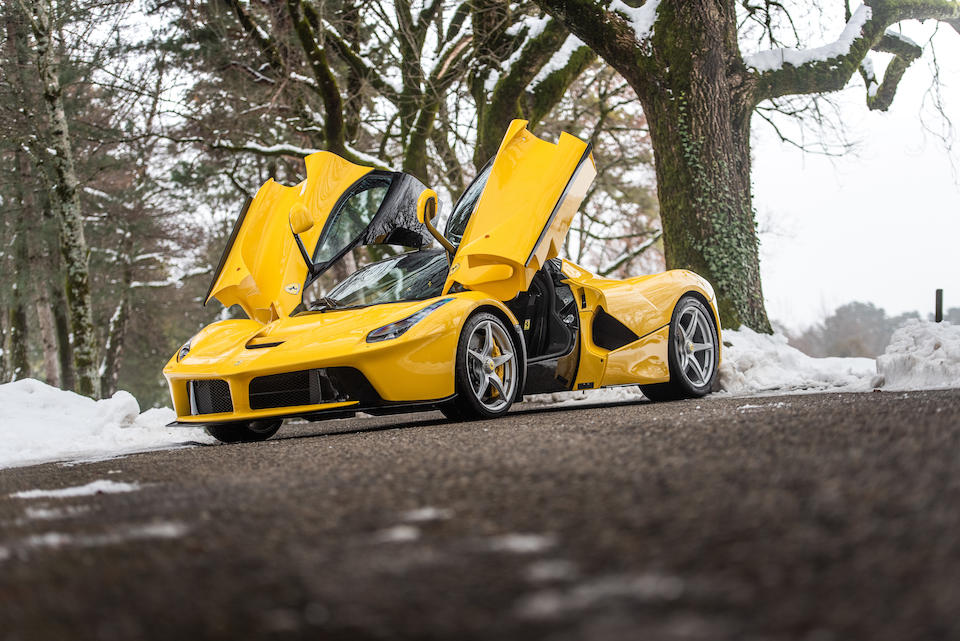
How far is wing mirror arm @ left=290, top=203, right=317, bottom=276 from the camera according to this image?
588cm

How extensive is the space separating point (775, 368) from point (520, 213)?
11.4 ft

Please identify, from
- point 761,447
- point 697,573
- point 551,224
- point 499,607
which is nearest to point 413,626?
point 499,607

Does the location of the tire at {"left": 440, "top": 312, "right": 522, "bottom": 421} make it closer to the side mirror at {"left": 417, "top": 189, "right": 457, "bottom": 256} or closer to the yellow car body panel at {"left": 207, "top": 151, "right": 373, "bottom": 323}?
the side mirror at {"left": 417, "top": 189, "right": 457, "bottom": 256}

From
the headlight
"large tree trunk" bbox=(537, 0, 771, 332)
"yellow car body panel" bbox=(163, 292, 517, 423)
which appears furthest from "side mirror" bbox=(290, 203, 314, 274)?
"large tree trunk" bbox=(537, 0, 771, 332)

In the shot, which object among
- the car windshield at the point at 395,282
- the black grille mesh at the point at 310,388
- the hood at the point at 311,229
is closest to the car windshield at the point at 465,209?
the car windshield at the point at 395,282

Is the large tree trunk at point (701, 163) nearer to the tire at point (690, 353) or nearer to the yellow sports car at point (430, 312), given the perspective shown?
the tire at point (690, 353)

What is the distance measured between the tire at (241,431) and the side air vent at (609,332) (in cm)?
230

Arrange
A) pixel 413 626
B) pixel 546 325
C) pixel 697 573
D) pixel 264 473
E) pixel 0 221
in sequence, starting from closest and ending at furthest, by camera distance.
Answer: pixel 413 626 → pixel 697 573 → pixel 264 473 → pixel 546 325 → pixel 0 221

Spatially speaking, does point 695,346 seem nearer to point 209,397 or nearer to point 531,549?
point 209,397

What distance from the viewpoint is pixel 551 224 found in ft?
18.2

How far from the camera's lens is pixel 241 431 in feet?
18.9

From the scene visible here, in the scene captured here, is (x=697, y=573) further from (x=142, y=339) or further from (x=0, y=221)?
(x=142, y=339)

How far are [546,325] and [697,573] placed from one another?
4731mm

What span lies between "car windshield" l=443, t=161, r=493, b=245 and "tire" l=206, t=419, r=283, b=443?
1.76 m
